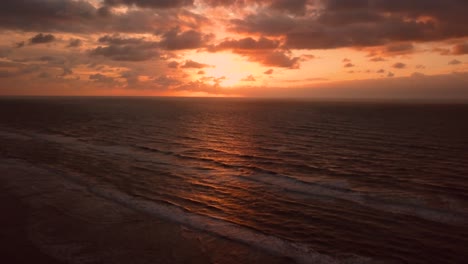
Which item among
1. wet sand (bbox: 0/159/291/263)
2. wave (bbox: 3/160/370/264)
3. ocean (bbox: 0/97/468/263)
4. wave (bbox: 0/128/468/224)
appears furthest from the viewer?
wave (bbox: 0/128/468/224)

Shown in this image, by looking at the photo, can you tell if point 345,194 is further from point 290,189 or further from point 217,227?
point 217,227

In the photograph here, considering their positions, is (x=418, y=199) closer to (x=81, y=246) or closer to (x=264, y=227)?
(x=264, y=227)

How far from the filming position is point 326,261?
12664 millimetres

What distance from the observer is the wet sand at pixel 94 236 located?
12.6 metres

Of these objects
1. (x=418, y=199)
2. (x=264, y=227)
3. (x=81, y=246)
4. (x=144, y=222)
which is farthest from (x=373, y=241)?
(x=81, y=246)

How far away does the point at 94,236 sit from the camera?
1432 cm

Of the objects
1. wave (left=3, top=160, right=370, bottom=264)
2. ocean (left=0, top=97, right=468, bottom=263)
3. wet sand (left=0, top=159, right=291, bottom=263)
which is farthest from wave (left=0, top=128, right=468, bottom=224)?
wet sand (left=0, top=159, right=291, bottom=263)

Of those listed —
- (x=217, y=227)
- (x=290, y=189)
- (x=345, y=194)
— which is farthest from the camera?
(x=290, y=189)

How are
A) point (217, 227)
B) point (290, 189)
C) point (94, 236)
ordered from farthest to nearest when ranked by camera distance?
point (290, 189), point (217, 227), point (94, 236)

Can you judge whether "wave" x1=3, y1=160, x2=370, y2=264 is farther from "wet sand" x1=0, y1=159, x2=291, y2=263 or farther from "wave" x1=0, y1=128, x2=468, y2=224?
"wave" x1=0, y1=128, x2=468, y2=224

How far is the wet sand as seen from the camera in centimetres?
1255

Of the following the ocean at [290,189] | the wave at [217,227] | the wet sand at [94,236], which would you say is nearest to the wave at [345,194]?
the ocean at [290,189]

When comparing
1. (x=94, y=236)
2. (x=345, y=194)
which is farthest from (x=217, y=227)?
(x=345, y=194)

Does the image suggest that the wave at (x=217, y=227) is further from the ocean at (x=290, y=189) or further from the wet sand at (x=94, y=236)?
the wet sand at (x=94, y=236)
